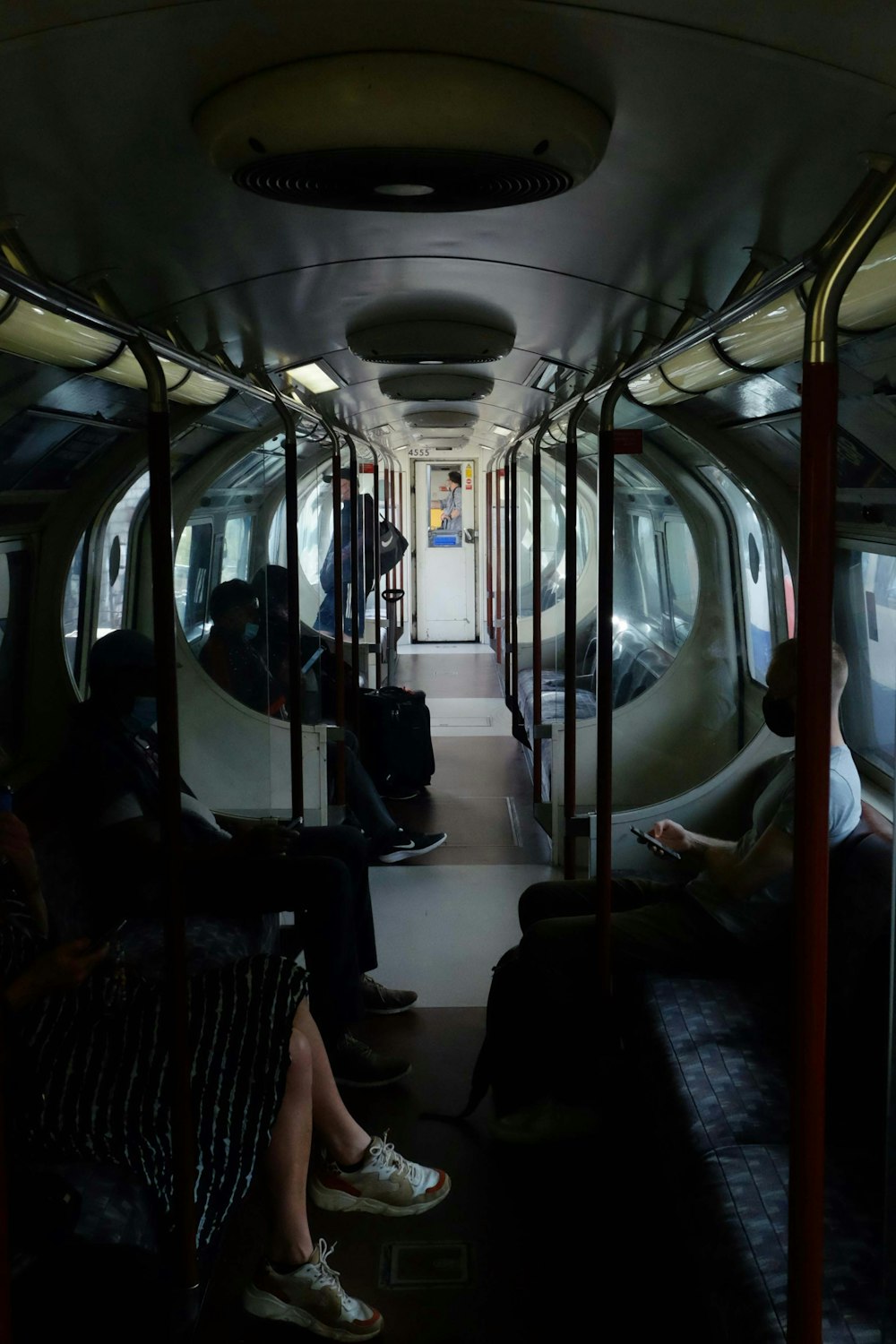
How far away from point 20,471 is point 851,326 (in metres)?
1.74

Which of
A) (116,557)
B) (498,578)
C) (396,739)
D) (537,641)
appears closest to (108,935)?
(116,557)

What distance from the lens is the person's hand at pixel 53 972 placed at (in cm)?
241

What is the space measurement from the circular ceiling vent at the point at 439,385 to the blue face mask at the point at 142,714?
2.82 meters

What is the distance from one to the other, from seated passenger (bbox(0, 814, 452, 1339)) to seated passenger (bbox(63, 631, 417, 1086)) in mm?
465

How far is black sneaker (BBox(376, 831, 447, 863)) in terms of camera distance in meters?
5.92

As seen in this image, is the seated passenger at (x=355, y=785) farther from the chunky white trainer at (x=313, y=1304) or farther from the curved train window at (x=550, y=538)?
the chunky white trainer at (x=313, y=1304)

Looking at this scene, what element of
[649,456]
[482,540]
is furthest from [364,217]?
[482,540]

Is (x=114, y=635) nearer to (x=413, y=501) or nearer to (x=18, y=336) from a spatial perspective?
(x=18, y=336)

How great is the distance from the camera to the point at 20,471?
2.36 metres

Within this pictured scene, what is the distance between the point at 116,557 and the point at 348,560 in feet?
21.0

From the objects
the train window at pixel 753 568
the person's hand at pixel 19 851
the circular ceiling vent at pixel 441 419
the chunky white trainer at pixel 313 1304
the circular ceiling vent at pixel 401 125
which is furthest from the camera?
the circular ceiling vent at pixel 441 419

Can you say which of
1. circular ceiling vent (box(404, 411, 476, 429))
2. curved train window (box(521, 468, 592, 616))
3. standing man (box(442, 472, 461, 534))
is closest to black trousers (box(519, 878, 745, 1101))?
curved train window (box(521, 468, 592, 616))

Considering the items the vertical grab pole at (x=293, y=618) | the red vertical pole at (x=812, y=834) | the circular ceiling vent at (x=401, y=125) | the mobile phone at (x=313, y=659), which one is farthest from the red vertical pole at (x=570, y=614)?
the red vertical pole at (x=812, y=834)

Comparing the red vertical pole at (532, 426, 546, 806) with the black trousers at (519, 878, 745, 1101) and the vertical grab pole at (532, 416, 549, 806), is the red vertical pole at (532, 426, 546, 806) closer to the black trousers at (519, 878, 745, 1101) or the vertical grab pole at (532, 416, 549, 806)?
the vertical grab pole at (532, 416, 549, 806)
